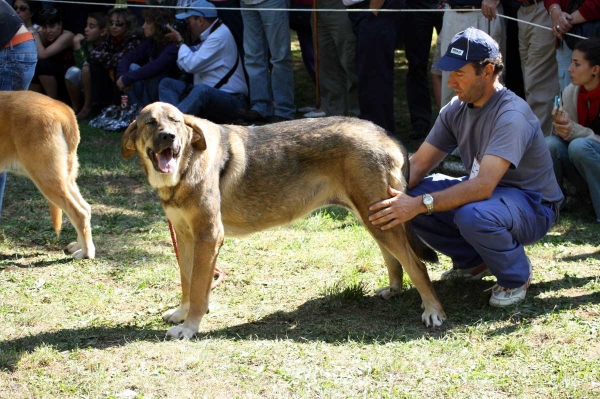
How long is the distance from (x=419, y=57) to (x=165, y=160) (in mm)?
6023

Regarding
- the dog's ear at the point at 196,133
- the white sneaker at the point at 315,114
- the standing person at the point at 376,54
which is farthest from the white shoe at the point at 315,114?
the dog's ear at the point at 196,133

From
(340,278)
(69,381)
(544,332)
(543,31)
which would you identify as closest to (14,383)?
(69,381)

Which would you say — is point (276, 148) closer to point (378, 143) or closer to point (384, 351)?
point (378, 143)

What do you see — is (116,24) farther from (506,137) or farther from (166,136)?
(506,137)

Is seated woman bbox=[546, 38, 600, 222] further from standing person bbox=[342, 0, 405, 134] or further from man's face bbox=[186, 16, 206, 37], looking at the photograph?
man's face bbox=[186, 16, 206, 37]

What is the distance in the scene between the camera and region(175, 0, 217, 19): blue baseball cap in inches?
413

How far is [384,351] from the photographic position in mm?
4602

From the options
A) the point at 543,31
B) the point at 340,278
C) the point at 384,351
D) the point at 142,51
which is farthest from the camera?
the point at 142,51

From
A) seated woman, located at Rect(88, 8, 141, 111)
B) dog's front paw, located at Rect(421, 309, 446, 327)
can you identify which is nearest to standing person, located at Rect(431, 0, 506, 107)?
dog's front paw, located at Rect(421, 309, 446, 327)

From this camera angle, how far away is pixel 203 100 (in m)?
10.3

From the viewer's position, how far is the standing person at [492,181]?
197 inches

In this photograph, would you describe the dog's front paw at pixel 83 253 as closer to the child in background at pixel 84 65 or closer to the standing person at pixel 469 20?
the standing person at pixel 469 20

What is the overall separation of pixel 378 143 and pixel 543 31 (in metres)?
3.99

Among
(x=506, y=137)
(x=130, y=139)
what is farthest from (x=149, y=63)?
(x=506, y=137)
